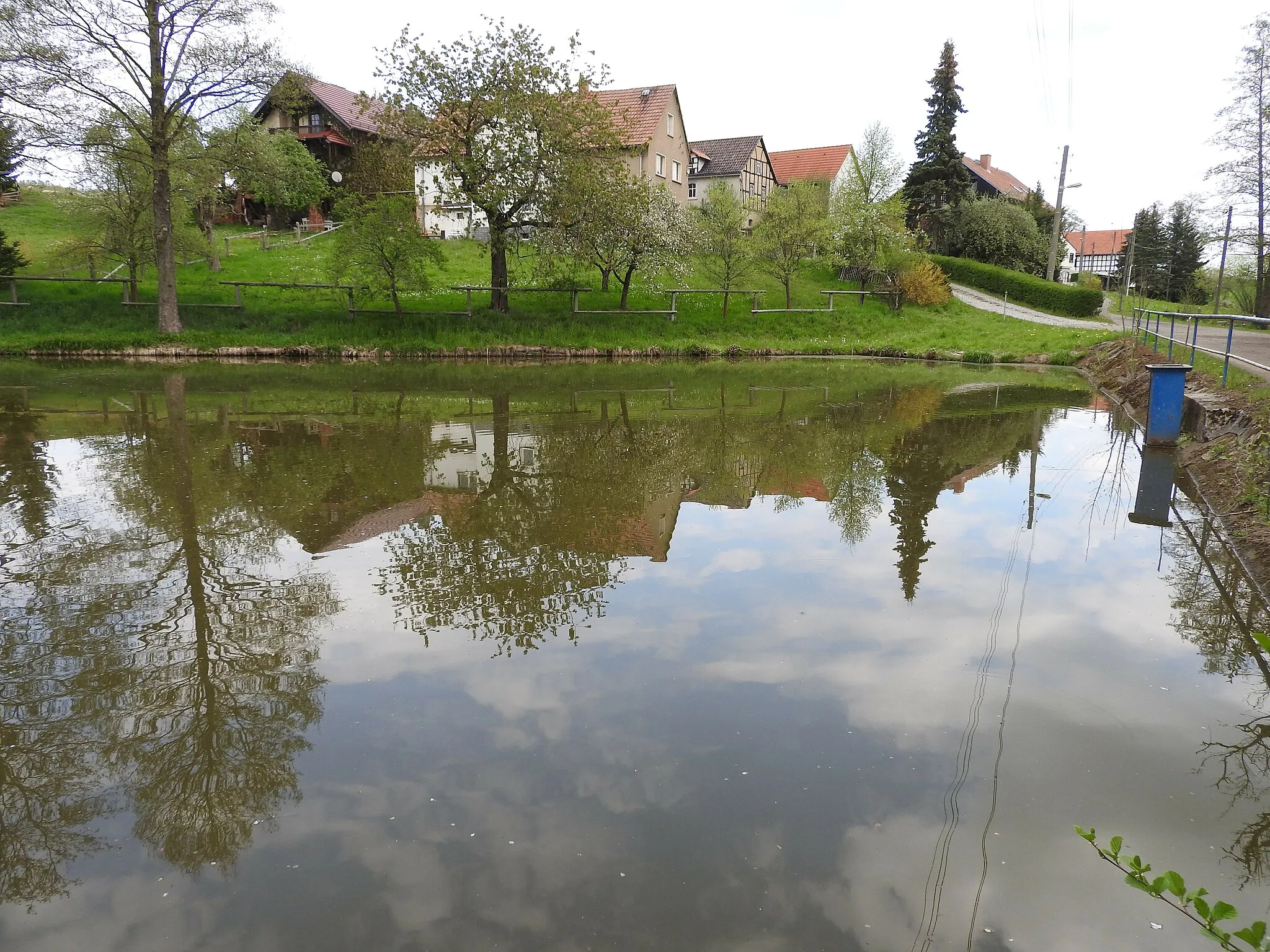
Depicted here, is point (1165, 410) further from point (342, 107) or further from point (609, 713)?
point (342, 107)

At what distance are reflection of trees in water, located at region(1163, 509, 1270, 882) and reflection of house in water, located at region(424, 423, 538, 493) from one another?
6.31m

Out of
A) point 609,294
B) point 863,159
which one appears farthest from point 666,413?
point 863,159

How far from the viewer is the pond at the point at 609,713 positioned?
291cm

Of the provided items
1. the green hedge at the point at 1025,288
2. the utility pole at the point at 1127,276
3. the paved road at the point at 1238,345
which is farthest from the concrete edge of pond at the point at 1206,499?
the utility pole at the point at 1127,276

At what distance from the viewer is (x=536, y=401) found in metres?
15.6

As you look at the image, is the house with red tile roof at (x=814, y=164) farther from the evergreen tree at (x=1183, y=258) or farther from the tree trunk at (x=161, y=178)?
the tree trunk at (x=161, y=178)

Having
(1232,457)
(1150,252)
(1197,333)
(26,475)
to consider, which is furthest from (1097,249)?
(26,475)

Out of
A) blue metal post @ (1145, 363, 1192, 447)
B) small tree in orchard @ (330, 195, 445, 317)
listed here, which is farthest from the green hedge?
blue metal post @ (1145, 363, 1192, 447)

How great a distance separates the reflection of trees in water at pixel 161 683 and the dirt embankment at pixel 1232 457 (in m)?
6.68

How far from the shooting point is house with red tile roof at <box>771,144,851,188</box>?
55.5 meters

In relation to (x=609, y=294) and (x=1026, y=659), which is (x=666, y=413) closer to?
(x=1026, y=659)

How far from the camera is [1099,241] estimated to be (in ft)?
318

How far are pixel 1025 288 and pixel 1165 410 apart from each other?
28887 millimetres

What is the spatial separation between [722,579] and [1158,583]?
10.8ft
